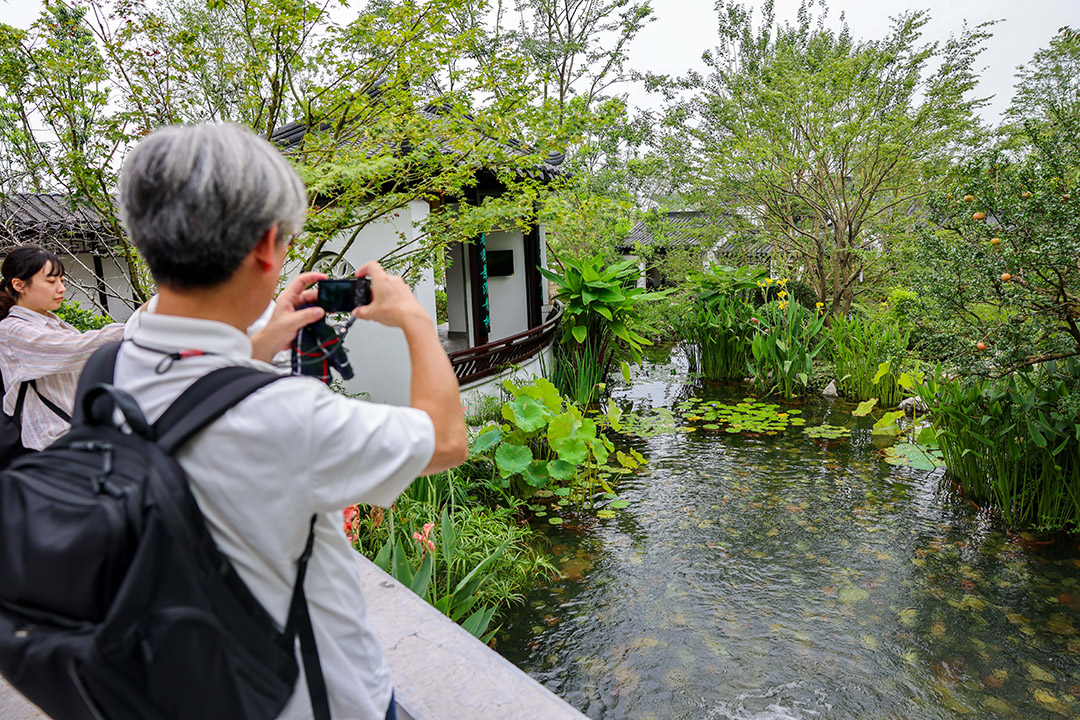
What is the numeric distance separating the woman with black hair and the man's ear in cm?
150

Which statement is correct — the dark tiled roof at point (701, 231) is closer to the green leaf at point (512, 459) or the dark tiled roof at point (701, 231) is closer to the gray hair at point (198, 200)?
the green leaf at point (512, 459)

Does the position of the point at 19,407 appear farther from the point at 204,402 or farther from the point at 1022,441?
the point at 1022,441

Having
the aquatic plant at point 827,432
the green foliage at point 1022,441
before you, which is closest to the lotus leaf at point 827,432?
the aquatic plant at point 827,432

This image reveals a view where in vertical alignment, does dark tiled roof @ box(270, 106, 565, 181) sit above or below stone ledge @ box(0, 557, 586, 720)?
above

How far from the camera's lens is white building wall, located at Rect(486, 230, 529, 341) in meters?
9.80

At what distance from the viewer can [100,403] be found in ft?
2.64

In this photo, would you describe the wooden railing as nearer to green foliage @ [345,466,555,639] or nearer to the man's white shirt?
green foliage @ [345,466,555,639]

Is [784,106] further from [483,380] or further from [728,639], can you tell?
[728,639]

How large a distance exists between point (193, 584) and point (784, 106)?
377 inches

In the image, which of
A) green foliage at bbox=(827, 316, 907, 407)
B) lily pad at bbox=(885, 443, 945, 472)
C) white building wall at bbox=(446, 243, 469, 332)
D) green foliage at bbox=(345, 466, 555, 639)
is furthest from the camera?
white building wall at bbox=(446, 243, 469, 332)

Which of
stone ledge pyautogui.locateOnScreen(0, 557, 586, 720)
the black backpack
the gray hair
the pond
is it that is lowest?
the pond

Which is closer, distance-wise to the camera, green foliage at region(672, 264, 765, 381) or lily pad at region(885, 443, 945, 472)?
lily pad at region(885, 443, 945, 472)

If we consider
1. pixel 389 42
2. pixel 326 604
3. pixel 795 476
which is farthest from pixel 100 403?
pixel 795 476

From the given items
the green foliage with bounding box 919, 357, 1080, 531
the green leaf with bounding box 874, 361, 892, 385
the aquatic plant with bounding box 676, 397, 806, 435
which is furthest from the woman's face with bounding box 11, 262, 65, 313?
the green leaf with bounding box 874, 361, 892, 385
